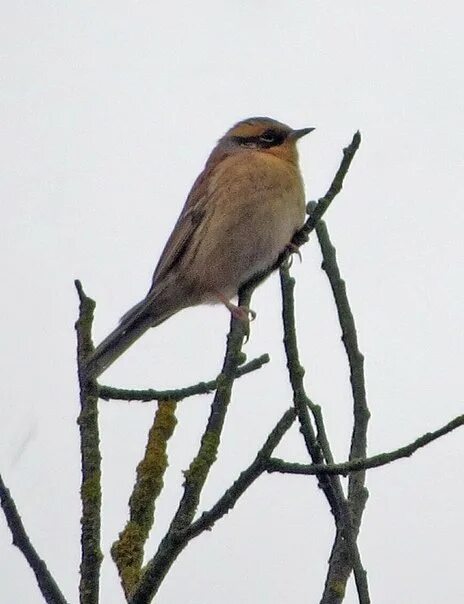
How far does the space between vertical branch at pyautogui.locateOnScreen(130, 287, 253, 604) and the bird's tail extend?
1.84 m

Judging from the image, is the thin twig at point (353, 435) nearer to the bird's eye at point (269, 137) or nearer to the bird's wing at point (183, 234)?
the bird's wing at point (183, 234)

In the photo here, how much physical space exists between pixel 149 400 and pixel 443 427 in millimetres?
980

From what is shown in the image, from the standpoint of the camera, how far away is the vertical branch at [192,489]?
2521mm

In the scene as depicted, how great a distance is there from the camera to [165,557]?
2.57m

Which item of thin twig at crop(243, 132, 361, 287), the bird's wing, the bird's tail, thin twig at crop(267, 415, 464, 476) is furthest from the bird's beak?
thin twig at crop(267, 415, 464, 476)

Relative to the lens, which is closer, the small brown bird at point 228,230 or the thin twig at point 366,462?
the thin twig at point 366,462

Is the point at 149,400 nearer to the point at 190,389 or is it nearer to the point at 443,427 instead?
the point at 190,389

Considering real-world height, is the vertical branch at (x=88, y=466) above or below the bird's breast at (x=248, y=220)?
below

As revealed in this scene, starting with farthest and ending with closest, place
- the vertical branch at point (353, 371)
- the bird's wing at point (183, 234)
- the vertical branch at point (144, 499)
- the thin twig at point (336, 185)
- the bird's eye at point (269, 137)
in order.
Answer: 1. the bird's eye at point (269, 137)
2. the bird's wing at point (183, 234)
3. the thin twig at point (336, 185)
4. the vertical branch at point (353, 371)
5. the vertical branch at point (144, 499)

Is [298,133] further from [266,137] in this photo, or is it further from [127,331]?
[127,331]

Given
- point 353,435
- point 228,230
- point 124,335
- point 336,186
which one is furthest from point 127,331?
point 353,435

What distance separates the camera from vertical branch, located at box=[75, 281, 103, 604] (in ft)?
8.48

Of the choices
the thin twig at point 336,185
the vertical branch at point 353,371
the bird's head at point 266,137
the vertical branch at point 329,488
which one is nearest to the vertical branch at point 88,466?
the vertical branch at point 329,488

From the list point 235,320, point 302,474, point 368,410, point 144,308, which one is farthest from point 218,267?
point 302,474
